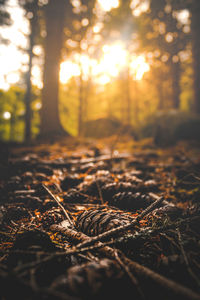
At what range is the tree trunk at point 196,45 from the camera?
22.3ft

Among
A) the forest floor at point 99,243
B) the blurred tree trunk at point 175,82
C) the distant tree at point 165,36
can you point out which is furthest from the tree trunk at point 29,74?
the blurred tree trunk at point 175,82

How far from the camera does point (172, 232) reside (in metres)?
1.11

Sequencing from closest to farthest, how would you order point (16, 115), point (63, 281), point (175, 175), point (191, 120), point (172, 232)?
point (63, 281) < point (172, 232) < point (175, 175) < point (191, 120) < point (16, 115)

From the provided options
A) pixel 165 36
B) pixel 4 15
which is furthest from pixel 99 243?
pixel 165 36

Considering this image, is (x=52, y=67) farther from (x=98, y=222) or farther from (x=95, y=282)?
(x=95, y=282)

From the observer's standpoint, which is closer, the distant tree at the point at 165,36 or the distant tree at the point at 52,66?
the distant tree at the point at 52,66

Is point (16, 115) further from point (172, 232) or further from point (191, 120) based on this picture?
point (172, 232)

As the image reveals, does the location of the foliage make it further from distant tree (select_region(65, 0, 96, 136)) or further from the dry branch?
distant tree (select_region(65, 0, 96, 136))

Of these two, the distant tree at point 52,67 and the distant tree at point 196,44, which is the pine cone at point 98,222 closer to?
the distant tree at point 52,67

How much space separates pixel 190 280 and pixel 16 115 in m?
21.2

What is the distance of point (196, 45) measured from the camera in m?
6.97

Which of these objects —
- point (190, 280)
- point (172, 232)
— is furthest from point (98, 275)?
point (172, 232)

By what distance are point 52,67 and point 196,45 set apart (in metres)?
6.14

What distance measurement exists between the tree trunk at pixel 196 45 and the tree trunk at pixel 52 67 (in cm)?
555
